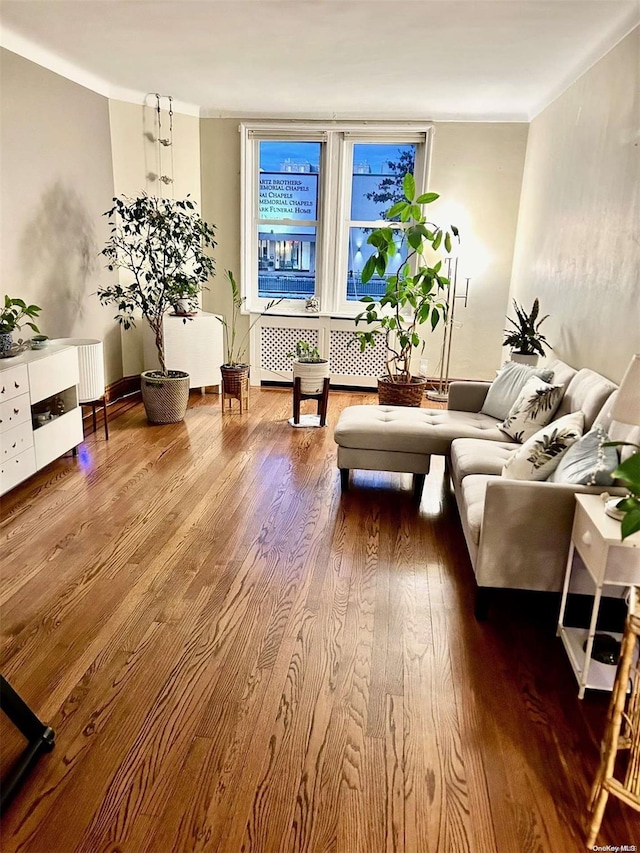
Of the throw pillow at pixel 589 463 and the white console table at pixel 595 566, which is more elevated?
the throw pillow at pixel 589 463

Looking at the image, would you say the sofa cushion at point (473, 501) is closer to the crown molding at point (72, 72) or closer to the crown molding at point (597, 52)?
the crown molding at point (597, 52)

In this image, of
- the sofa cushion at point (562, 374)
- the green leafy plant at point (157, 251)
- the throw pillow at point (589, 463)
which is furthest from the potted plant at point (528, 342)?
the green leafy plant at point (157, 251)

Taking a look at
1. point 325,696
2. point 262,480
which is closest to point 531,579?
point 325,696

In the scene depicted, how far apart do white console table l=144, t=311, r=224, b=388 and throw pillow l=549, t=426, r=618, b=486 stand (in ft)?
12.4

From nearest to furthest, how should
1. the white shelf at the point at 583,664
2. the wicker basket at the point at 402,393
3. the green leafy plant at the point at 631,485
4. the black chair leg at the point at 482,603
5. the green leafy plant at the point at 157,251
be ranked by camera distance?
the green leafy plant at the point at 631,485 → the white shelf at the point at 583,664 → the black chair leg at the point at 482,603 → the green leafy plant at the point at 157,251 → the wicker basket at the point at 402,393

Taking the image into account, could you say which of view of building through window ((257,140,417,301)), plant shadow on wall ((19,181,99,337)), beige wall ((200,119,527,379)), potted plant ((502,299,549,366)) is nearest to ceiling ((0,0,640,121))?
beige wall ((200,119,527,379))

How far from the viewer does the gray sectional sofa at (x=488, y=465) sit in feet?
7.52

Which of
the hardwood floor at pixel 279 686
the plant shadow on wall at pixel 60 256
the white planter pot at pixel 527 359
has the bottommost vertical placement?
the hardwood floor at pixel 279 686

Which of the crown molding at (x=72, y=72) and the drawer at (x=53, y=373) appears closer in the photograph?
the drawer at (x=53, y=373)

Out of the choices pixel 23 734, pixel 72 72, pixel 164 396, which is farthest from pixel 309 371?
pixel 23 734

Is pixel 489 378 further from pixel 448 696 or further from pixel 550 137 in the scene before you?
pixel 448 696

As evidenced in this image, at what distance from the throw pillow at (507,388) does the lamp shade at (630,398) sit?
159cm

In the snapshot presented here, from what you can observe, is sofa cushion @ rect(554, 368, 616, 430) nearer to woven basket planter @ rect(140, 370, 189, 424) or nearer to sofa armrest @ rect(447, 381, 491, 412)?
sofa armrest @ rect(447, 381, 491, 412)

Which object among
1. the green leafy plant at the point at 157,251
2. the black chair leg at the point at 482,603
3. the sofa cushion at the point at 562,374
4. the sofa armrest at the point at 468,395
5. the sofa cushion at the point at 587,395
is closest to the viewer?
the black chair leg at the point at 482,603
